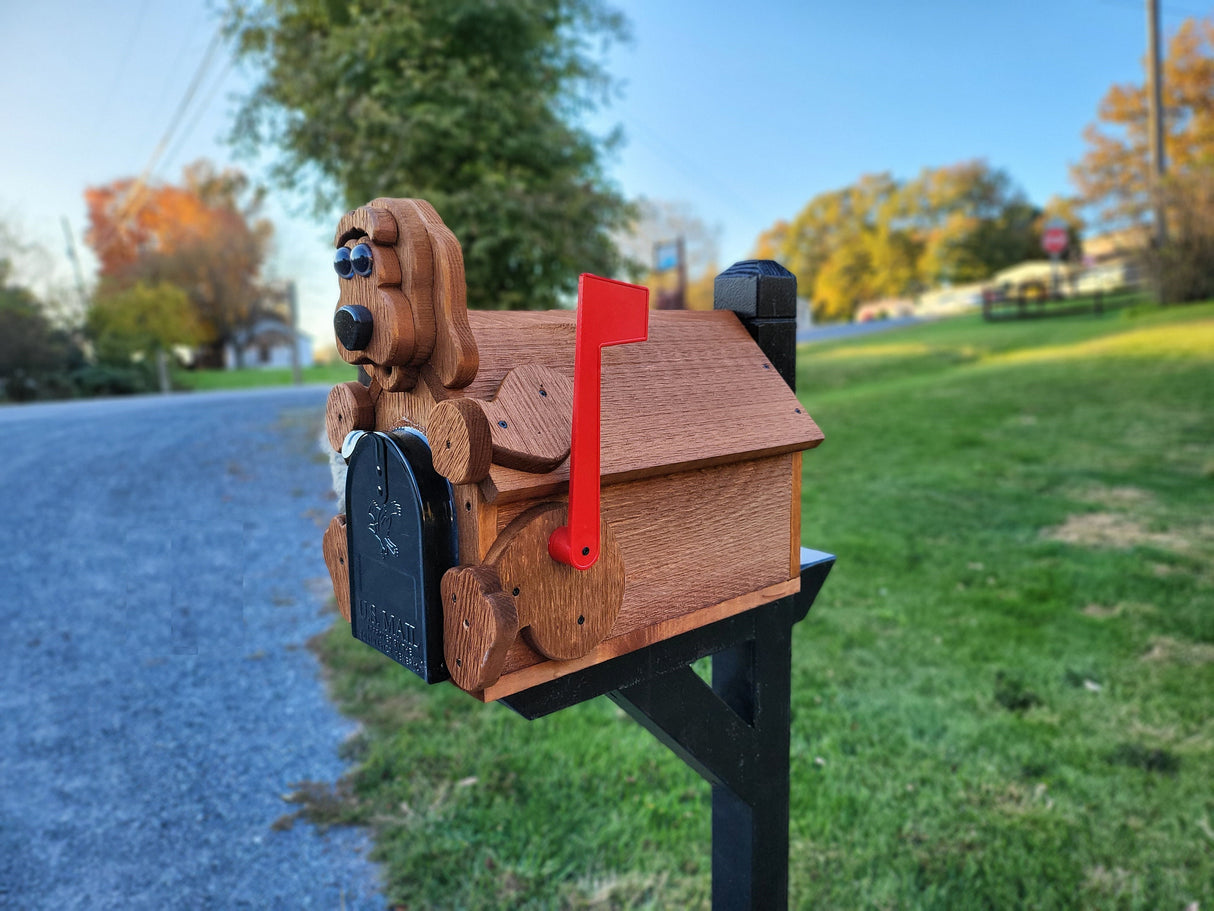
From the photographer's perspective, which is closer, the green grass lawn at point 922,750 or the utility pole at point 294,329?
the green grass lawn at point 922,750

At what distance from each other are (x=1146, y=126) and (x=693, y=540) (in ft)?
110

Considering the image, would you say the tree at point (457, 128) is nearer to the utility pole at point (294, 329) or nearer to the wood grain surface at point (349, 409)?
the wood grain surface at point (349, 409)

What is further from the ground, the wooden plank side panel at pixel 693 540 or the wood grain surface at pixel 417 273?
the wood grain surface at pixel 417 273

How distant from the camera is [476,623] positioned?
0.80 meters

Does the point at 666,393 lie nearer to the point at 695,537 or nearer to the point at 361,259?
the point at 695,537

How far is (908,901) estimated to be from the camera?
204cm

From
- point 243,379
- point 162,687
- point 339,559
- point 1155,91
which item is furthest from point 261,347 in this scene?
point 339,559

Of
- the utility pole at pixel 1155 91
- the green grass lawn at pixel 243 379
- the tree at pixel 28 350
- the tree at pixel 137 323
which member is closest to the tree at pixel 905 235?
the utility pole at pixel 1155 91

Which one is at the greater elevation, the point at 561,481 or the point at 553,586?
the point at 561,481

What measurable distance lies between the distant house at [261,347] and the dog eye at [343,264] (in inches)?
1474

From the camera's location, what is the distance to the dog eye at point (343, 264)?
0.88 metres

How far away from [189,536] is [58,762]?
2.50 m

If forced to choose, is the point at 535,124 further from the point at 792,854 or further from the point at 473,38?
the point at 792,854

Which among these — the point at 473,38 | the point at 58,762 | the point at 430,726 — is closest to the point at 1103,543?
the point at 430,726
